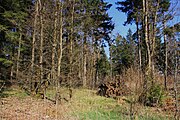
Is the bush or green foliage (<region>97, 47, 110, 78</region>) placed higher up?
green foliage (<region>97, 47, 110, 78</region>)

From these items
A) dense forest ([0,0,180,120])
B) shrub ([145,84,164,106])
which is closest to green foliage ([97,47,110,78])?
dense forest ([0,0,180,120])

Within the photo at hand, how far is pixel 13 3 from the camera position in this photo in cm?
1495

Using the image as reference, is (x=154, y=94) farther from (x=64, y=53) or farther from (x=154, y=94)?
(x=64, y=53)

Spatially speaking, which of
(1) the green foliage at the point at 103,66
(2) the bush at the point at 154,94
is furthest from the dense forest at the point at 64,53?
(1) the green foliage at the point at 103,66

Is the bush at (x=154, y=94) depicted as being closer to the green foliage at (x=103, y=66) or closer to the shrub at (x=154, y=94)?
the shrub at (x=154, y=94)

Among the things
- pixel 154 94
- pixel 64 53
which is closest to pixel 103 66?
pixel 64 53

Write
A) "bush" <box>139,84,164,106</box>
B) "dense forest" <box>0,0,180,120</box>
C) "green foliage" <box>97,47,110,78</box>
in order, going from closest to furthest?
"dense forest" <box>0,0,180,120</box>
"bush" <box>139,84,164,106</box>
"green foliage" <box>97,47,110,78</box>

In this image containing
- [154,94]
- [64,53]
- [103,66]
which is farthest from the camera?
[103,66]

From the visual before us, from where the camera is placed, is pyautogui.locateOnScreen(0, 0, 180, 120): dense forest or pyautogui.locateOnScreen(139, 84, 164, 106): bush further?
pyautogui.locateOnScreen(139, 84, 164, 106): bush

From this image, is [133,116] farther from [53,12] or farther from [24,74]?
[24,74]

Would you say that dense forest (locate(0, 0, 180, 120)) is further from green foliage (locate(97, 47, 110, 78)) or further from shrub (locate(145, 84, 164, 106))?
green foliage (locate(97, 47, 110, 78))

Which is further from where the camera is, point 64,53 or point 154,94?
point 64,53

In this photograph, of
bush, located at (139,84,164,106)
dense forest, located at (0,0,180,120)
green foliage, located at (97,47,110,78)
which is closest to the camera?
dense forest, located at (0,0,180,120)

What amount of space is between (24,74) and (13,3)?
4715 millimetres
